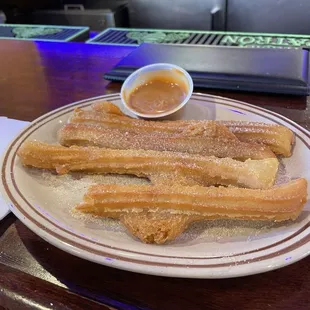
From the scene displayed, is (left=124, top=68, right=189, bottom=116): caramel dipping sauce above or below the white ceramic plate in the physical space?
above

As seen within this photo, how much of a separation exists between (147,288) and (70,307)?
0.37ft

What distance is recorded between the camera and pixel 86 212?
0.67 m

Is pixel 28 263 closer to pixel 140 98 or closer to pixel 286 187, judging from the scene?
pixel 286 187

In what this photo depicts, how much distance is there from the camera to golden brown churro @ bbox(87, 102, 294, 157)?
803 millimetres

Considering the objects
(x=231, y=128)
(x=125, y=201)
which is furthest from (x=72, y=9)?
(x=125, y=201)

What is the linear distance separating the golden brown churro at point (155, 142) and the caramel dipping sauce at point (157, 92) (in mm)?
133

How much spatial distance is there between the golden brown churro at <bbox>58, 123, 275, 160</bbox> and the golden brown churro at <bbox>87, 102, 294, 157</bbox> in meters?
0.02

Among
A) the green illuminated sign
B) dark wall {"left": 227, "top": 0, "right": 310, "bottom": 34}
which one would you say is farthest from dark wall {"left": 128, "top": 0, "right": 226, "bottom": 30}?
the green illuminated sign

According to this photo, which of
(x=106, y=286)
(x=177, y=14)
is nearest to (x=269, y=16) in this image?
(x=177, y=14)

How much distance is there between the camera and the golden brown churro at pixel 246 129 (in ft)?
2.64

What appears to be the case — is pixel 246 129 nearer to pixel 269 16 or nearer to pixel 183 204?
pixel 183 204

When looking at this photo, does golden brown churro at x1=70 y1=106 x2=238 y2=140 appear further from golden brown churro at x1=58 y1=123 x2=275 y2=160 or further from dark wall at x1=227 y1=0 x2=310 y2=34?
dark wall at x1=227 y1=0 x2=310 y2=34

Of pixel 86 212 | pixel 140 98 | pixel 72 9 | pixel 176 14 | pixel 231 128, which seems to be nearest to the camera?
pixel 86 212

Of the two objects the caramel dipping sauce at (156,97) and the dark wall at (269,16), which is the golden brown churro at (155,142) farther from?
the dark wall at (269,16)
